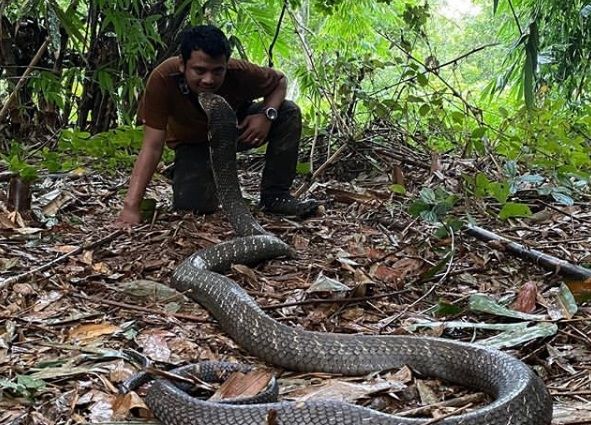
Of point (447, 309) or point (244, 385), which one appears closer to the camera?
point (244, 385)

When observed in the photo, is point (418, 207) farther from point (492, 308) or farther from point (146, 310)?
point (146, 310)

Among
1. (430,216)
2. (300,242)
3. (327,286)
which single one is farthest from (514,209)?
(300,242)

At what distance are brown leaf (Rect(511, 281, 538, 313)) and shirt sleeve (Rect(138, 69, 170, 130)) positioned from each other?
2.78 m

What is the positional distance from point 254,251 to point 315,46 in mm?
6204

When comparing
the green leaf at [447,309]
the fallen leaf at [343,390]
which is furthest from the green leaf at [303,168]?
the fallen leaf at [343,390]

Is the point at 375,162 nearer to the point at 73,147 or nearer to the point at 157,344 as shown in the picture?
the point at 73,147

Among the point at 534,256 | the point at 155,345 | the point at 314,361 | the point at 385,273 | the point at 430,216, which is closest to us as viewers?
the point at 314,361

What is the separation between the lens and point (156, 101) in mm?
5172

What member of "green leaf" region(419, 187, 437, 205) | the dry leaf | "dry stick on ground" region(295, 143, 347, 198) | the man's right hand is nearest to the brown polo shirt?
the man's right hand

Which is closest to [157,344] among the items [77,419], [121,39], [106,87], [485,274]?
[77,419]

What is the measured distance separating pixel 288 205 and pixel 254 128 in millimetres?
606

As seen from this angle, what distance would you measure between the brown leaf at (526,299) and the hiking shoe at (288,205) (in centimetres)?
220

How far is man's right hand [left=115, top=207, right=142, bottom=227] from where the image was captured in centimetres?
503

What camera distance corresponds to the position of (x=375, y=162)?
20.9 feet
